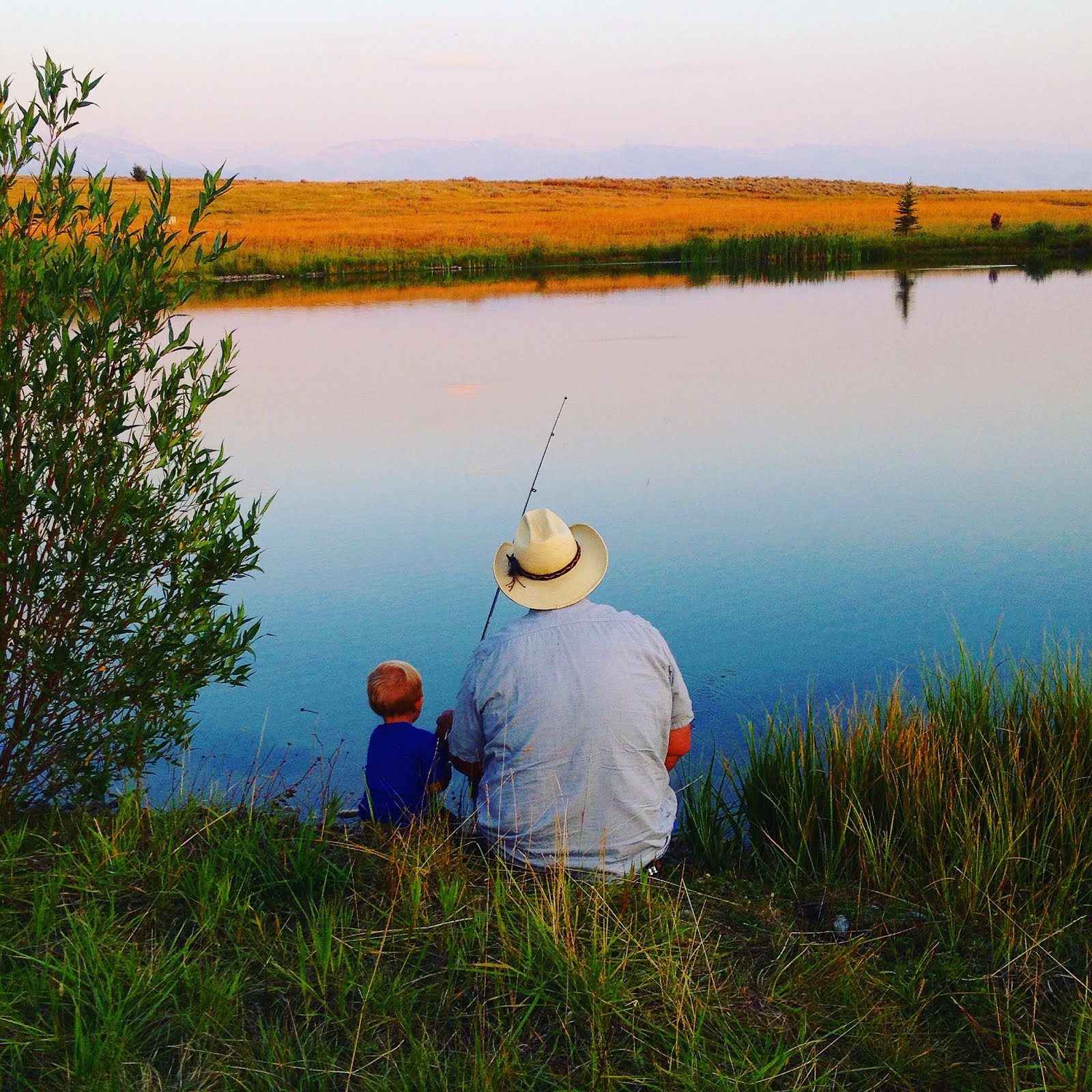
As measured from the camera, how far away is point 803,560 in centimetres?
730

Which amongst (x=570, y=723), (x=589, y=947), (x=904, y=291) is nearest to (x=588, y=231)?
(x=904, y=291)

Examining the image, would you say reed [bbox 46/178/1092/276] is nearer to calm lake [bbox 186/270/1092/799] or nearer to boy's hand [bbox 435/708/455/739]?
calm lake [bbox 186/270/1092/799]

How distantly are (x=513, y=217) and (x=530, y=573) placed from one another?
4375 cm

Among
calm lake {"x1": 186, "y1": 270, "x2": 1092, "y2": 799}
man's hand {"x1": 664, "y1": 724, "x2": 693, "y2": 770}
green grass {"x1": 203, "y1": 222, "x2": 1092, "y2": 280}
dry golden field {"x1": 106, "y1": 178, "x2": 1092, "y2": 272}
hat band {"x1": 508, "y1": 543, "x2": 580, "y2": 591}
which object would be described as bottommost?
calm lake {"x1": 186, "y1": 270, "x2": 1092, "y2": 799}

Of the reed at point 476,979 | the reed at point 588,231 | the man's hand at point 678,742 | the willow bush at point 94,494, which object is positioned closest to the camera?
the reed at point 476,979

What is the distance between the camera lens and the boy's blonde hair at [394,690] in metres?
3.53

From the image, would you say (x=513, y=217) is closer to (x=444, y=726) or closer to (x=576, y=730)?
(x=444, y=726)

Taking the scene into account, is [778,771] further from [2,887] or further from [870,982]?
[2,887]

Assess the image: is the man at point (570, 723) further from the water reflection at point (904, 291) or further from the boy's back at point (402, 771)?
the water reflection at point (904, 291)

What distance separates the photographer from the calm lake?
5.76 metres

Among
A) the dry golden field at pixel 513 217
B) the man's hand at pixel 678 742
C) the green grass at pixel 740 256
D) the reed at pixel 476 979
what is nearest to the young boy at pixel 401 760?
the reed at pixel 476 979

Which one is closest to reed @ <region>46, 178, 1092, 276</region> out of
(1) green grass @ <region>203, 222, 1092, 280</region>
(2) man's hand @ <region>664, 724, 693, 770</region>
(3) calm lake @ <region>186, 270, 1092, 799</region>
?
(1) green grass @ <region>203, 222, 1092, 280</region>

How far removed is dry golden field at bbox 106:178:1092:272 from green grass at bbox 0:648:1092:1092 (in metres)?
26.5

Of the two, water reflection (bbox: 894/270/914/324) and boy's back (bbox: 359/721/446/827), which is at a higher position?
water reflection (bbox: 894/270/914/324)
